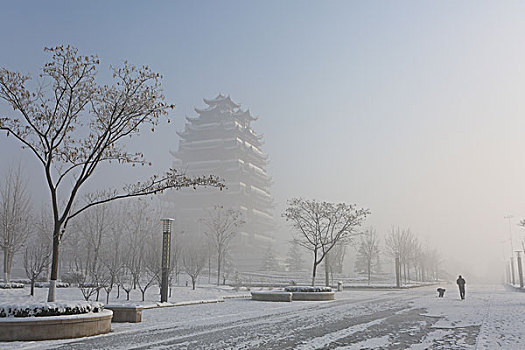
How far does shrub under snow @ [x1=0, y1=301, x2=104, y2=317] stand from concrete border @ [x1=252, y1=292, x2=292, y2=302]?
13751 mm

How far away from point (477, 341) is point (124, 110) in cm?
1012

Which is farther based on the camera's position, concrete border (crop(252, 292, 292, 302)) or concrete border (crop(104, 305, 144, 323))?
concrete border (crop(252, 292, 292, 302))

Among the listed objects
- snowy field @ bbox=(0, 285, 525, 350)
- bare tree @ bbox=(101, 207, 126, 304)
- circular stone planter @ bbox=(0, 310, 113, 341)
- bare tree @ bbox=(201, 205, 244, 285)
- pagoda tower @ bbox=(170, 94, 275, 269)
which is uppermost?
pagoda tower @ bbox=(170, 94, 275, 269)

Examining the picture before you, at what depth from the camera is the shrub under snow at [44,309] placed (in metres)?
9.09

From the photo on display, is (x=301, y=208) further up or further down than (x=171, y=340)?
further up

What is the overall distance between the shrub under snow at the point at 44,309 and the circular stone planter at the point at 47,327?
158mm

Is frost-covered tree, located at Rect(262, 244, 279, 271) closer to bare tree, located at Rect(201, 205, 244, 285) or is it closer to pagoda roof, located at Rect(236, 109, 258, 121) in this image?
bare tree, located at Rect(201, 205, 244, 285)

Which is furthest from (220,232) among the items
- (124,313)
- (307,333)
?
(307,333)

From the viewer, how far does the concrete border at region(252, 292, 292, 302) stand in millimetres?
22641

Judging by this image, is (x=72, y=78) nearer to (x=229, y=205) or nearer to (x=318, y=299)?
(x=318, y=299)

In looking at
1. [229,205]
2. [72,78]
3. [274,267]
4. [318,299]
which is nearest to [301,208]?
[318,299]

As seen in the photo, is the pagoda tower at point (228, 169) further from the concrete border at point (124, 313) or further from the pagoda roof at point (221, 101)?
the concrete border at point (124, 313)

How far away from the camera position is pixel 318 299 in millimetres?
24219

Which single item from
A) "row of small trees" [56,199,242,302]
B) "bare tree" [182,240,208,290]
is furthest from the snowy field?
"bare tree" [182,240,208,290]
